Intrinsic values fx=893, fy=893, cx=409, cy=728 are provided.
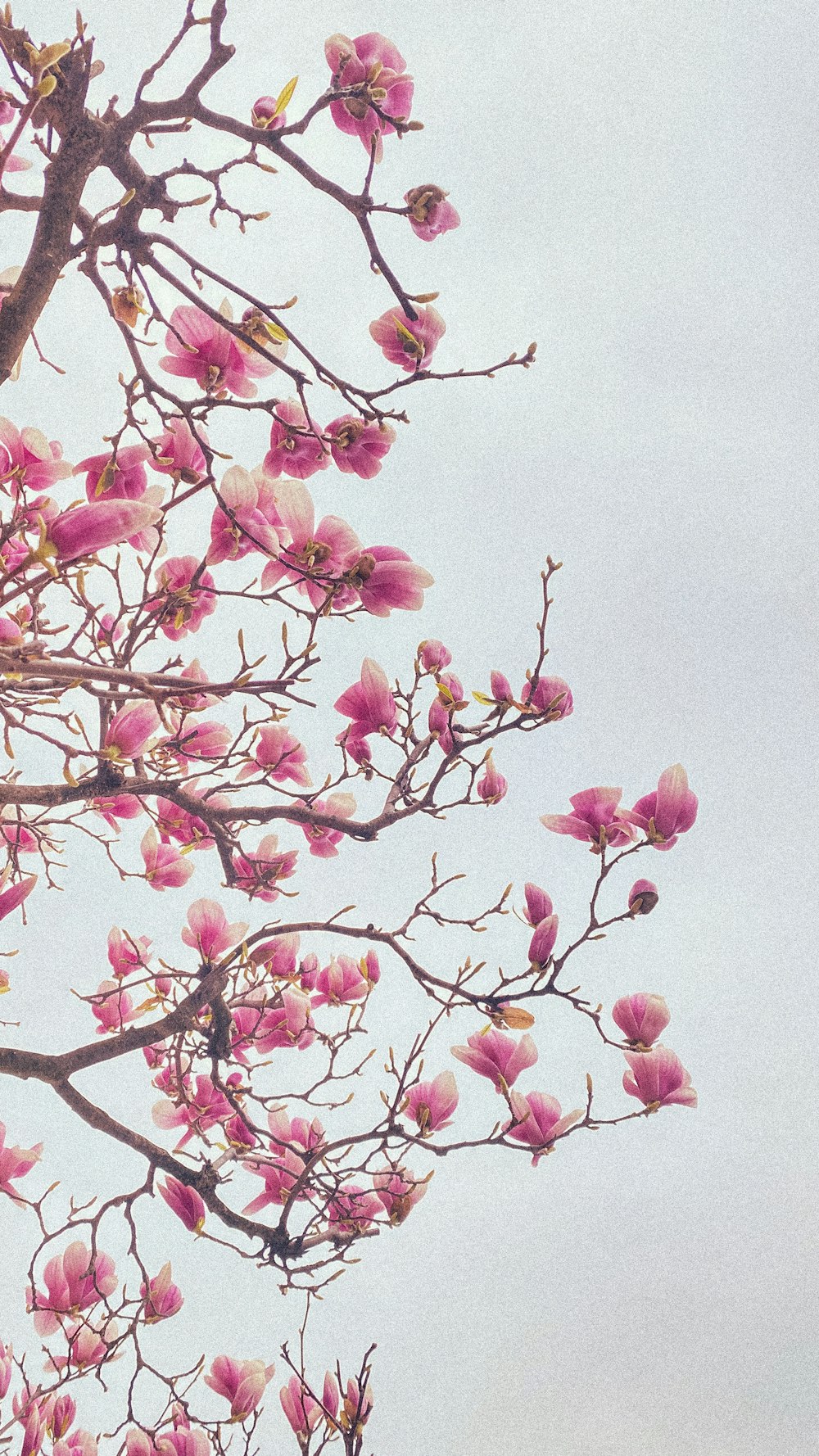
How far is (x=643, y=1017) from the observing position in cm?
193

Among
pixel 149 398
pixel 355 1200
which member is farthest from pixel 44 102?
pixel 355 1200

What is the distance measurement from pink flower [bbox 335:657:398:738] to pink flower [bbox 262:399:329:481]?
45 cm

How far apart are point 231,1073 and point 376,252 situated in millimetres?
2161

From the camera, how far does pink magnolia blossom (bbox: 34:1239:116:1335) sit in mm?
2307

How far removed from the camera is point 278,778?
235 centimetres

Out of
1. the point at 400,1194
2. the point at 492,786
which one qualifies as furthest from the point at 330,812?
the point at 400,1194

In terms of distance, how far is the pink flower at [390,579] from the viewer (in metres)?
1.78

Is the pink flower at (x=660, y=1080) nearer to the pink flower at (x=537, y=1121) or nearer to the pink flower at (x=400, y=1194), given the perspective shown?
the pink flower at (x=537, y=1121)

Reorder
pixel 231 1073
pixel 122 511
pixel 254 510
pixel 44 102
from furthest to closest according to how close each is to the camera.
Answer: pixel 231 1073, pixel 254 510, pixel 44 102, pixel 122 511

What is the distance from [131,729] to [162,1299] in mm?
1628

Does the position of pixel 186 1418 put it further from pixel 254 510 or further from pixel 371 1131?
pixel 254 510

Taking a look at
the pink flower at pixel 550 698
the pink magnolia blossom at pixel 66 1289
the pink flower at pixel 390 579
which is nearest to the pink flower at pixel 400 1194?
the pink magnolia blossom at pixel 66 1289

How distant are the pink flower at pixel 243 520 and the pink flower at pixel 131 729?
41 cm

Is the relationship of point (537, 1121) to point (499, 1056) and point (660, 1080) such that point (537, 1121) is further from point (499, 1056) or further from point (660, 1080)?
point (660, 1080)
